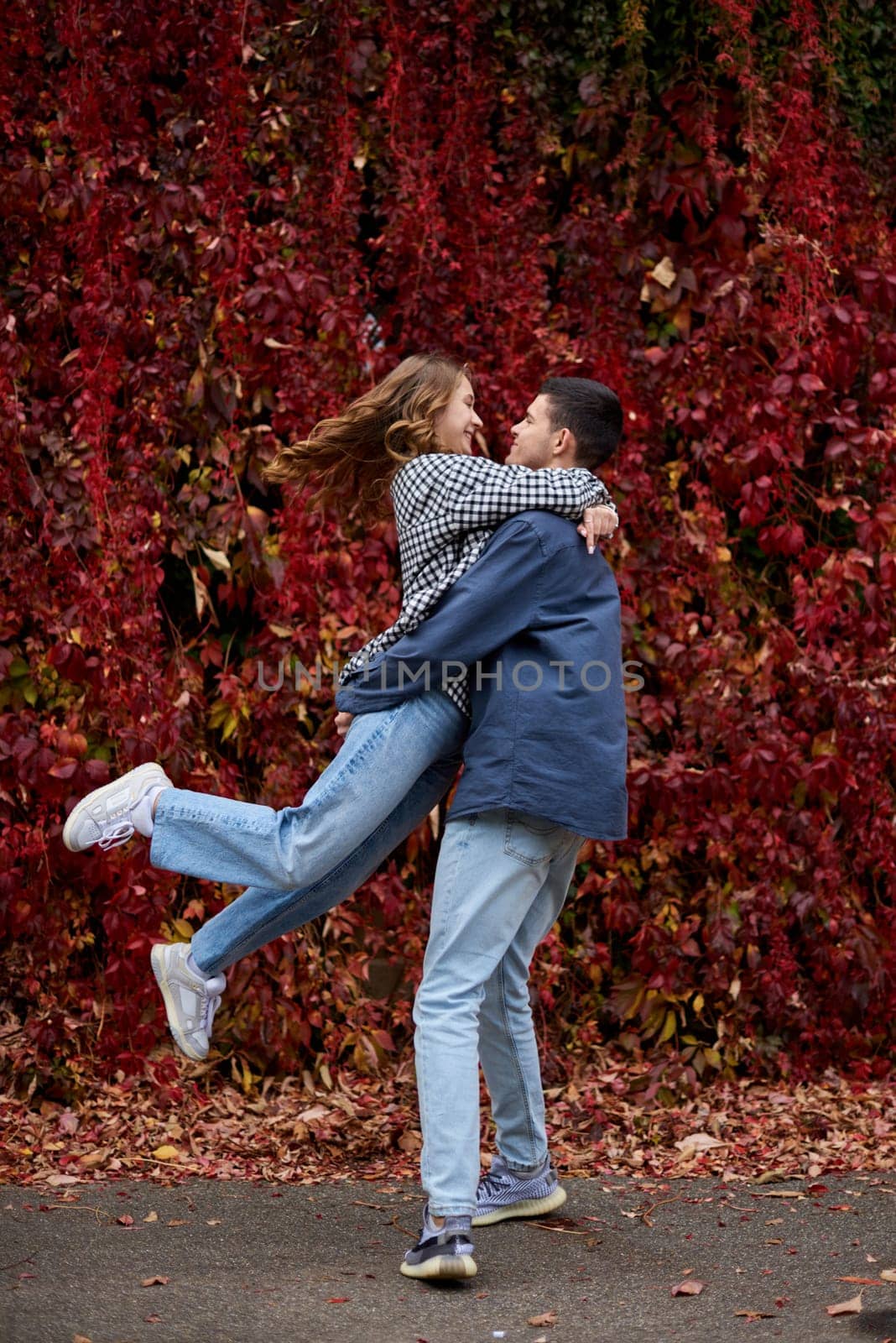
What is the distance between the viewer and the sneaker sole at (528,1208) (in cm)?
359

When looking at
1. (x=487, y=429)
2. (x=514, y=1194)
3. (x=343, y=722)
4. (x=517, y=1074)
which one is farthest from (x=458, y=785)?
(x=487, y=429)

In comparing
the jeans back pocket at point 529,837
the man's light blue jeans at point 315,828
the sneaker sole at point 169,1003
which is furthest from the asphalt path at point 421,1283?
the jeans back pocket at point 529,837

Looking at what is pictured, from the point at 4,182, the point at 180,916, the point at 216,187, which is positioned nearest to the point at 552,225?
the point at 216,187

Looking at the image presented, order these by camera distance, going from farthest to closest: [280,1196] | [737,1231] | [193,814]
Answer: [280,1196], [737,1231], [193,814]

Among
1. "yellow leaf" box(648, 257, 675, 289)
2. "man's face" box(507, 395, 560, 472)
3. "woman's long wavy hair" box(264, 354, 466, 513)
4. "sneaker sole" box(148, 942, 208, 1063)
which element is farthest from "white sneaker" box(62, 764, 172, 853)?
"yellow leaf" box(648, 257, 675, 289)

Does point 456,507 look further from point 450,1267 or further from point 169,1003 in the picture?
point 450,1267

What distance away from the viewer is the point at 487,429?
4.79 metres

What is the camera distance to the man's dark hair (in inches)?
140

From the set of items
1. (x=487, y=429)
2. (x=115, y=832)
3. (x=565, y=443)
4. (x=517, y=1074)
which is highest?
(x=487, y=429)

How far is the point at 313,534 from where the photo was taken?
464 cm

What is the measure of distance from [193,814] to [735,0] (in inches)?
128

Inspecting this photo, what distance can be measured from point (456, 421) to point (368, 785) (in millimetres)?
941

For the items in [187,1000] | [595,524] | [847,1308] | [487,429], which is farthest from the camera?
[487,429]

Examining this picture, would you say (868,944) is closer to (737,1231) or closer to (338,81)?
(737,1231)
